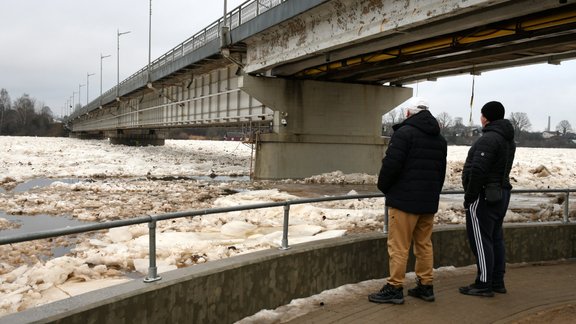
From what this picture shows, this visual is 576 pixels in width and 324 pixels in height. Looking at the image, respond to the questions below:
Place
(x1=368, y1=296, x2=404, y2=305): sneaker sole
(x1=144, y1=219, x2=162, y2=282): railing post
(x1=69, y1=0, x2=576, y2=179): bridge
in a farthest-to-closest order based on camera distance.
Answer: (x1=69, y1=0, x2=576, y2=179): bridge < (x1=368, y1=296, x2=404, y2=305): sneaker sole < (x1=144, y1=219, x2=162, y2=282): railing post

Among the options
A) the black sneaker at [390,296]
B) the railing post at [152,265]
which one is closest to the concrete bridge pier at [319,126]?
the black sneaker at [390,296]

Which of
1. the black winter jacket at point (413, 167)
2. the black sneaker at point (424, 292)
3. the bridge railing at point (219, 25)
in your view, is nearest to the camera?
the black winter jacket at point (413, 167)

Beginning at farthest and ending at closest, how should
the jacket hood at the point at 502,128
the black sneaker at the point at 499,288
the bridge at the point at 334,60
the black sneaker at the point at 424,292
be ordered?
the bridge at the point at 334,60, the black sneaker at the point at 499,288, the jacket hood at the point at 502,128, the black sneaker at the point at 424,292

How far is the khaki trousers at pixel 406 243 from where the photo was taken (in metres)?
4.55

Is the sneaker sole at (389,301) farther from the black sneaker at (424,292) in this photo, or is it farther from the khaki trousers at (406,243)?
the black sneaker at (424,292)

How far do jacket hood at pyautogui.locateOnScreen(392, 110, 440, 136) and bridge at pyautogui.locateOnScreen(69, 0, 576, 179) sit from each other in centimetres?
615

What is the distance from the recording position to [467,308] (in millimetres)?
4609

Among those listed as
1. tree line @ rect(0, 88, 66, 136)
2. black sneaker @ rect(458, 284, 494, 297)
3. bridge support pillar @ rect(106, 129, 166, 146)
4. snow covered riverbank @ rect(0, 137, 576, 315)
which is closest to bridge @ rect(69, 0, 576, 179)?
snow covered riverbank @ rect(0, 137, 576, 315)

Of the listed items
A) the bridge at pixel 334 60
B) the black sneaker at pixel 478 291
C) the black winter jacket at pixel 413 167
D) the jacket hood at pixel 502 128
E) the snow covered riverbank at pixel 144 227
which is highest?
the bridge at pixel 334 60

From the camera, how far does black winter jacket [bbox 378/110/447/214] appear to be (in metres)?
4.46

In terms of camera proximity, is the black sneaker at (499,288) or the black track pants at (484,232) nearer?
the black track pants at (484,232)

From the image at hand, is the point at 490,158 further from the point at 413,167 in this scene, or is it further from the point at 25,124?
the point at 25,124

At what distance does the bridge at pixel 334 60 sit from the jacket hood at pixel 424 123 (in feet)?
20.2

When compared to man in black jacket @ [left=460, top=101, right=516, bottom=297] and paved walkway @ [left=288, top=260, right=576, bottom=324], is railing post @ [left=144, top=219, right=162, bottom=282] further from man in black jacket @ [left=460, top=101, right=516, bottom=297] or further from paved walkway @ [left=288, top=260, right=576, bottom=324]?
man in black jacket @ [left=460, top=101, right=516, bottom=297]
